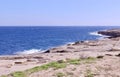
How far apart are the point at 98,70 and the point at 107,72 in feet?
1.60

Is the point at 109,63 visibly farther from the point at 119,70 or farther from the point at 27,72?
the point at 27,72

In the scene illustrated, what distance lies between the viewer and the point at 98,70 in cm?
1523

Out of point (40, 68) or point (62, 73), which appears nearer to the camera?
point (62, 73)

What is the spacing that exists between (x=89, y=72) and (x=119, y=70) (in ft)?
5.00

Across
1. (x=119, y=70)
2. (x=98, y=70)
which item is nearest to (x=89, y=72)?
(x=98, y=70)

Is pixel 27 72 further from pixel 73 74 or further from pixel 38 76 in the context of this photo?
pixel 73 74

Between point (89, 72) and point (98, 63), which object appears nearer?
point (89, 72)

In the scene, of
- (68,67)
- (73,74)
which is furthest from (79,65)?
(73,74)

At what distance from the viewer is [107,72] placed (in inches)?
588

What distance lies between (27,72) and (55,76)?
6.21ft

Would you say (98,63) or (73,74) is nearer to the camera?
(73,74)

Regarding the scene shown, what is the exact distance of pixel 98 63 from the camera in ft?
54.7

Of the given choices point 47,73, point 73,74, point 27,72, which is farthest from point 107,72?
point 27,72

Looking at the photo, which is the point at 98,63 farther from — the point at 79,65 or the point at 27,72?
the point at 27,72
